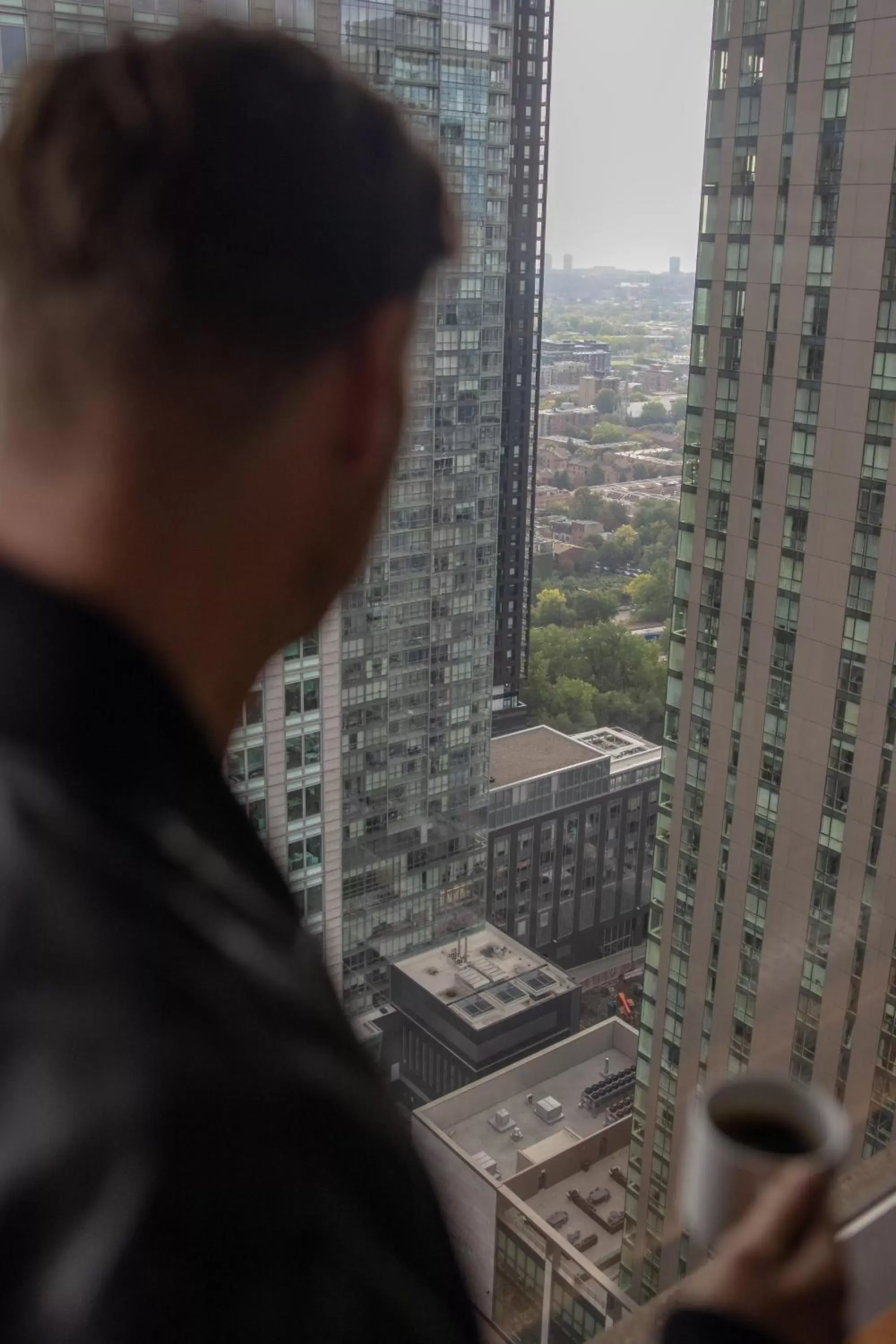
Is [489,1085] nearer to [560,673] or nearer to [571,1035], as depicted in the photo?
[571,1035]

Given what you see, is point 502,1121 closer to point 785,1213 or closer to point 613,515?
point 613,515


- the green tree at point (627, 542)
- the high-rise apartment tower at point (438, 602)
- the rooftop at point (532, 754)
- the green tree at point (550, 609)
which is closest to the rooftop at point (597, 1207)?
the high-rise apartment tower at point (438, 602)

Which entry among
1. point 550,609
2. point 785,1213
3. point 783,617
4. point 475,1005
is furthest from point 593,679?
point 785,1213

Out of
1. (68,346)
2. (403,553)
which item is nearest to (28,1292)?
(68,346)

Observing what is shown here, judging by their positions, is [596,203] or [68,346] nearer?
[68,346]

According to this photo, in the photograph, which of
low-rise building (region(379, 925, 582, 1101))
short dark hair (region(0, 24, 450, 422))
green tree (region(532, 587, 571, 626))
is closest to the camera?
short dark hair (region(0, 24, 450, 422))

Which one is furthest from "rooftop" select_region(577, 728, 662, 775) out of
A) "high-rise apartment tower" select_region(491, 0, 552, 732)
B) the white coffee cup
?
the white coffee cup

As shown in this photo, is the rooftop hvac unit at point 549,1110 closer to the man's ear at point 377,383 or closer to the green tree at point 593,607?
the green tree at point 593,607

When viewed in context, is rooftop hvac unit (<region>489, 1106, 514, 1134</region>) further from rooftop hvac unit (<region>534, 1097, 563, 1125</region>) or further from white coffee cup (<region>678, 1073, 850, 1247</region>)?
white coffee cup (<region>678, 1073, 850, 1247</region>)
